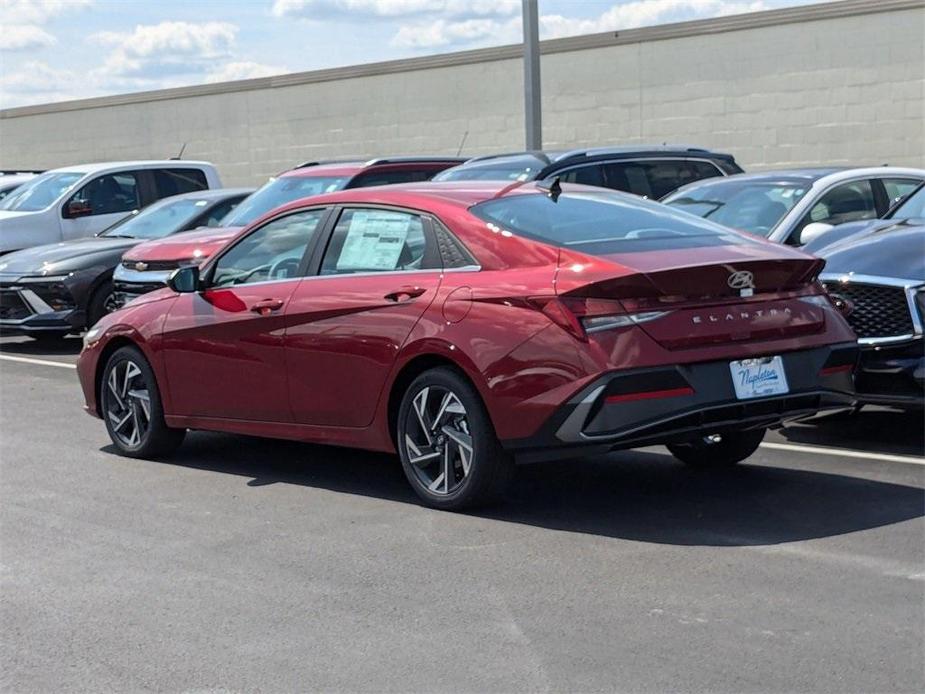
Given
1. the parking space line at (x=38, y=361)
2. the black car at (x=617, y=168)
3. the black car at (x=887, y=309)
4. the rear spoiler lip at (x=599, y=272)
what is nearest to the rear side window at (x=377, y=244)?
the rear spoiler lip at (x=599, y=272)

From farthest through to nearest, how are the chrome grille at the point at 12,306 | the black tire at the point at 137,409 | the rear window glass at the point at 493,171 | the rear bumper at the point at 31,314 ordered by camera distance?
1. the rear window glass at the point at 493,171
2. the chrome grille at the point at 12,306
3. the rear bumper at the point at 31,314
4. the black tire at the point at 137,409

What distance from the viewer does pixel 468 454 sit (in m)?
6.79

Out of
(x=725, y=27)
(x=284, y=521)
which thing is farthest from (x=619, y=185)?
(x=725, y=27)

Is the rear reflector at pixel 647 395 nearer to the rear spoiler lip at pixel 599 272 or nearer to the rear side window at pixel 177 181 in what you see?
the rear spoiler lip at pixel 599 272

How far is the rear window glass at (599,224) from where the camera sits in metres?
6.80

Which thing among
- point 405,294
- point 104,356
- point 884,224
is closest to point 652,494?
point 405,294

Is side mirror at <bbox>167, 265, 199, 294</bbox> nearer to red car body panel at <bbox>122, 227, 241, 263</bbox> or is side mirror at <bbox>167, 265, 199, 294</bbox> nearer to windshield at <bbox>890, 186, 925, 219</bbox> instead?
→ red car body panel at <bbox>122, 227, 241, 263</bbox>

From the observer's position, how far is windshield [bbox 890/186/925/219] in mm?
10078

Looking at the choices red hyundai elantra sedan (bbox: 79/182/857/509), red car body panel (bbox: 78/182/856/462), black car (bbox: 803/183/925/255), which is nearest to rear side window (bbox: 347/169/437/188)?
black car (bbox: 803/183/925/255)

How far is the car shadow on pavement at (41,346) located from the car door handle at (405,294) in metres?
8.35

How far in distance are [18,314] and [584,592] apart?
10072 millimetres

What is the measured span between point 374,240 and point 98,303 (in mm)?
7614

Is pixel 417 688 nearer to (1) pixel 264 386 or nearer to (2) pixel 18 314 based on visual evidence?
(1) pixel 264 386

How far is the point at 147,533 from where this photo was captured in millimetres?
6879
